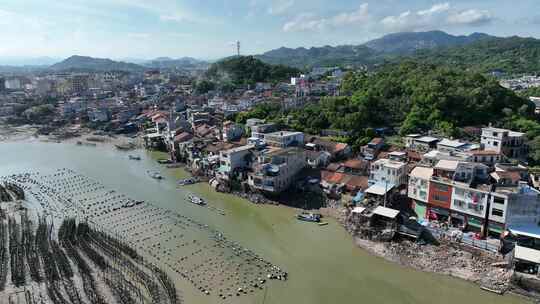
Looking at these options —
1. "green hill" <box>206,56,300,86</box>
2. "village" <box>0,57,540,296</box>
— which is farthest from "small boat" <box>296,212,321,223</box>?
"green hill" <box>206,56,300,86</box>

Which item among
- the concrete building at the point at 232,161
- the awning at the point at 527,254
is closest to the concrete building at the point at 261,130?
the concrete building at the point at 232,161

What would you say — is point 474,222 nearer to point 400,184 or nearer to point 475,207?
point 475,207

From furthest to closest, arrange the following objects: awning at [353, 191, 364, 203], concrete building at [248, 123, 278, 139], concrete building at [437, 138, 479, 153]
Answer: concrete building at [248, 123, 278, 139]
concrete building at [437, 138, 479, 153]
awning at [353, 191, 364, 203]

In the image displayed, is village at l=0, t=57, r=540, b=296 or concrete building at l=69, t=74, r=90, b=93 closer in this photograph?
village at l=0, t=57, r=540, b=296

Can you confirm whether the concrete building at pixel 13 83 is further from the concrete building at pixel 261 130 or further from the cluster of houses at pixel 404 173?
the concrete building at pixel 261 130

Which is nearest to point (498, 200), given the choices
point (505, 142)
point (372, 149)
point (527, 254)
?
point (527, 254)

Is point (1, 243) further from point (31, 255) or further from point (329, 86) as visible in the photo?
point (329, 86)

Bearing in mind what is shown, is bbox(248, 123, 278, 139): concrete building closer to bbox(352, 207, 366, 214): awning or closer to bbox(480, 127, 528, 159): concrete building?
bbox(352, 207, 366, 214): awning
